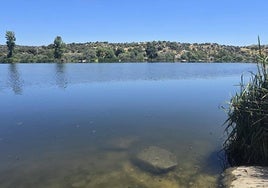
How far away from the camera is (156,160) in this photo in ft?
37.7

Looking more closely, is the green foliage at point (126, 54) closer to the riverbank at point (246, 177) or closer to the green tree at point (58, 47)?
the green tree at point (58, 47)

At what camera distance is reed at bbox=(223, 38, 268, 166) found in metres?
10.3

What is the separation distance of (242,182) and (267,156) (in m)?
1.99

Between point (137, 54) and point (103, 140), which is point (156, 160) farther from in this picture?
point (137, 54)

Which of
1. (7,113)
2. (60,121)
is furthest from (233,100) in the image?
(7,113)

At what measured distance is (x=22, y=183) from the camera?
394 inches

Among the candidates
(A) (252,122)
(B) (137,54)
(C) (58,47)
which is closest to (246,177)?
(A) (252,122)

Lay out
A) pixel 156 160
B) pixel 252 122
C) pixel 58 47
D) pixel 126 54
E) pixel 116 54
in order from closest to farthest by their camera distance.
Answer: pixel 252 122, pixel 156 160, pixel 58 47, pixel 126 54, pixel 116 54

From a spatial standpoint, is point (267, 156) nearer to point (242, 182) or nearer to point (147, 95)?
point (242, 182)

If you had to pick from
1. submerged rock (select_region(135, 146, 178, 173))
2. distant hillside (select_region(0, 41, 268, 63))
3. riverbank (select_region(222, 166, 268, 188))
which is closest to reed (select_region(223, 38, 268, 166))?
riverbank (select_region(222, 166, 268, 188))

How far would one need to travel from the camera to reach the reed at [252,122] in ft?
33.8

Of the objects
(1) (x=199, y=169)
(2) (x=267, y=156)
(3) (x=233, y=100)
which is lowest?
(1) (x=199, y=169)

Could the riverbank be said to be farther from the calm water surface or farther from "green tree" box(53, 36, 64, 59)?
"green tree" box(53, 36, 64, 59)

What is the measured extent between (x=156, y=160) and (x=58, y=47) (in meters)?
109
